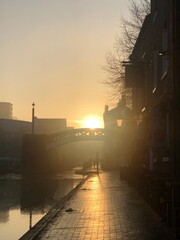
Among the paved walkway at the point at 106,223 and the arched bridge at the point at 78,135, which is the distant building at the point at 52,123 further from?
the paved walkway at the point at 106,223

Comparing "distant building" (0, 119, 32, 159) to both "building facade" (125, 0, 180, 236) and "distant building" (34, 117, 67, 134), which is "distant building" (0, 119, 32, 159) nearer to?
"distant building" (34, 117, 67, 134)

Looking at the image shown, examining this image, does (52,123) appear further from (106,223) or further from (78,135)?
(106,223)

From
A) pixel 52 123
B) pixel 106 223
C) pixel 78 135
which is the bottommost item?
pixel 106 223

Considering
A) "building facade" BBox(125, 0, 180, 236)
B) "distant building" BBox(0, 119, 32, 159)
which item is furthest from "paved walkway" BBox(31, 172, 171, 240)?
"distant building" BBox(0, 119, 32, 159)

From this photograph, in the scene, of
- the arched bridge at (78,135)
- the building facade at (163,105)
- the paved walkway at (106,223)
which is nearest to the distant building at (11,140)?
the arched bridge at (78,135)

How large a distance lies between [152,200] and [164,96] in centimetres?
326

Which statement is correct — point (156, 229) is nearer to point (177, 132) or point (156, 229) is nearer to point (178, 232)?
point (178, 232)

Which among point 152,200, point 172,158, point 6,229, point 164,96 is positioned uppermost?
point 164,96

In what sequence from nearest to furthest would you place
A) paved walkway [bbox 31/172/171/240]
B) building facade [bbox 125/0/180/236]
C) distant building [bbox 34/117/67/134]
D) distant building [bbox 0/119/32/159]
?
1. paved walkway [bbox 31/172/171/240]
2. building facade [bbox 125/0/180/236]
3. distant building [bbox 0/119/32/159]
4. distant building [bbox 34/117/67/134]

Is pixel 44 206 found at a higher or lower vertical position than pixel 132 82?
lower

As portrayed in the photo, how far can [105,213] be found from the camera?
1547cm

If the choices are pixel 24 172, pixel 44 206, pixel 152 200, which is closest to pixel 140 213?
pixel 152 200

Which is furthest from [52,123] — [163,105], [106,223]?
[106,223]

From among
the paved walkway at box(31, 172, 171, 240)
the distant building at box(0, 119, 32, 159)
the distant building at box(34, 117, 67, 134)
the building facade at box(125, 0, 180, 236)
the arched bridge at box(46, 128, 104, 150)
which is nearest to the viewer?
the paved walkway at box(31, 172, 171, 240)
